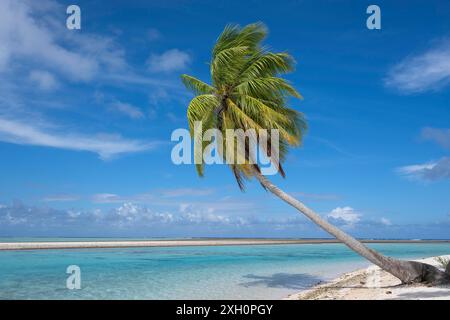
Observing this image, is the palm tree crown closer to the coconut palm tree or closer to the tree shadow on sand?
the coconut palm tree

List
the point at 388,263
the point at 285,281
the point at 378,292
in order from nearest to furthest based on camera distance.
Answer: the point at 378,292
the point at 388,263
the point at 285,281

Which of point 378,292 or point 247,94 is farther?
point 247,94

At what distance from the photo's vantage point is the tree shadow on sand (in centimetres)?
1700

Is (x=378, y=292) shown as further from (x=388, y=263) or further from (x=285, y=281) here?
(x=285, y=281)

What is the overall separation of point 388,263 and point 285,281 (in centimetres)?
605

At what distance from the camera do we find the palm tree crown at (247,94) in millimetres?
14297

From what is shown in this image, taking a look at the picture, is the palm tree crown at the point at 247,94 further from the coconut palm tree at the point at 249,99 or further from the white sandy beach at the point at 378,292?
the white sandy beach at the point at 378,292

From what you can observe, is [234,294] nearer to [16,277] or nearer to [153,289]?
[153,289]

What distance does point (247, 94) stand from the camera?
47.5 ft

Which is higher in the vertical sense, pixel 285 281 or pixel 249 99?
pixel 249 99

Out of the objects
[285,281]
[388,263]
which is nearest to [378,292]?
[388,263]

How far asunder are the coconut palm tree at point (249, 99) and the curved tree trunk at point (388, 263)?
1.4 inches
